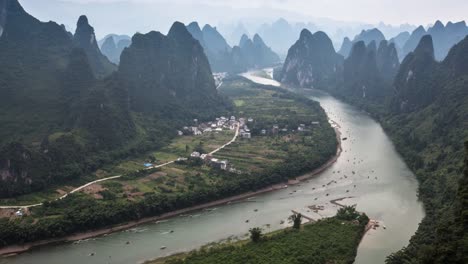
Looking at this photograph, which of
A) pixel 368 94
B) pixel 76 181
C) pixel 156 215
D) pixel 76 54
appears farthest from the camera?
pixel 368 94

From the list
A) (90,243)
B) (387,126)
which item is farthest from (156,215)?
(387,126)

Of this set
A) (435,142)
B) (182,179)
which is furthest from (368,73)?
(182,179)

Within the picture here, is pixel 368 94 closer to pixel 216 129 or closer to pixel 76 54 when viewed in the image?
pixel 216 129

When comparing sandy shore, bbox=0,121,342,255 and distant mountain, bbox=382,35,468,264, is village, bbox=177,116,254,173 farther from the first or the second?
distant mountain, bbox=382,35,468,264

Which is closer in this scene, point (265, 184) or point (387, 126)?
point (265, 184)

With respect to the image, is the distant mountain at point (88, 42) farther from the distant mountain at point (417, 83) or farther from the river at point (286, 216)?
the distant mountain at point (417, 83)

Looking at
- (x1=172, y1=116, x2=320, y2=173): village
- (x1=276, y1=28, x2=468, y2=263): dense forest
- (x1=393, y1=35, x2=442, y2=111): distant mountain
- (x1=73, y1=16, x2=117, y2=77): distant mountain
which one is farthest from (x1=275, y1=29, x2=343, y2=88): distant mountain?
(x1=73, y1=16, x2=117, y2=77): distant mountain
